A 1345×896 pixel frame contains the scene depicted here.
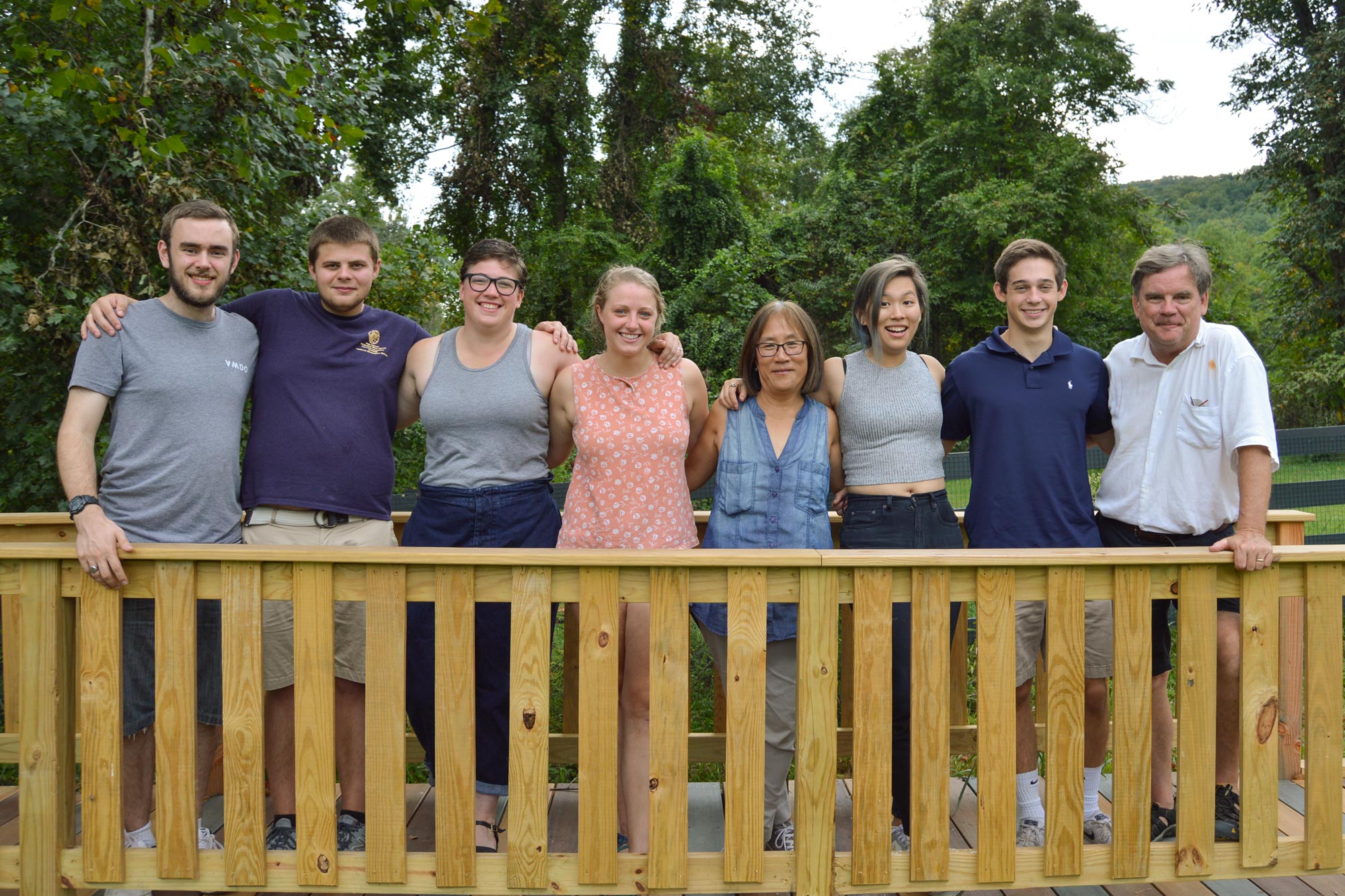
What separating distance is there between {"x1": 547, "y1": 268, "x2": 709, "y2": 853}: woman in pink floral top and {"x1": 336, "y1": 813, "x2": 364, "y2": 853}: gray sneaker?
0.75 metres

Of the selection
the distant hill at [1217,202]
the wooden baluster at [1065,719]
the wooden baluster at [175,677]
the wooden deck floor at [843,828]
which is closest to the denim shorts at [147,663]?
the wooden baluster at [175,677]

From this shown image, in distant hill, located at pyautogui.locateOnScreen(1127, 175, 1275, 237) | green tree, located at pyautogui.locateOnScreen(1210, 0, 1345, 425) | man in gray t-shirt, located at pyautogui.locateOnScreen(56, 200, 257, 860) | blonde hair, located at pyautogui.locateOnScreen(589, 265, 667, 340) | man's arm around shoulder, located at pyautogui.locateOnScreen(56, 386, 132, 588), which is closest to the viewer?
man's arm around shoulder, located at pyautogui.locateOnScreen(56, 386, 132, 588)

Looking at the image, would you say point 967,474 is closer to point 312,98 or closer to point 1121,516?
point 1121,516

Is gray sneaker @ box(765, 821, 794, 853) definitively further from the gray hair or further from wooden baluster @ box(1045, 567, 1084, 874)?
the gray hair

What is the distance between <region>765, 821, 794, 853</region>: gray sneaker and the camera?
2.73 meters

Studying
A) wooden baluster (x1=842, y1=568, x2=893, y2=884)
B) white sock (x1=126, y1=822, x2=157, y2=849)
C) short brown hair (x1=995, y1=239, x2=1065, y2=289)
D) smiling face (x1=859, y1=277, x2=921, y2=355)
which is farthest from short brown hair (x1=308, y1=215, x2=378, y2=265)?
short brown hair (x1=995, y1=239, x2=1065, y2=289)

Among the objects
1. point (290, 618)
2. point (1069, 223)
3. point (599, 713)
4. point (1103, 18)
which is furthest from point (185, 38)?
point (1103, 18)

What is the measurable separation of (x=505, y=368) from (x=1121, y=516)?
189 centimetres

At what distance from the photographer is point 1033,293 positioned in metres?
2.92

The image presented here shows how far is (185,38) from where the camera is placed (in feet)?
14.6

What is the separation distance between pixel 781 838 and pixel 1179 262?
201cm

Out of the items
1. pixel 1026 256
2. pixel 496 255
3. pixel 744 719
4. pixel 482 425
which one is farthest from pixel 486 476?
pixel 1026 256

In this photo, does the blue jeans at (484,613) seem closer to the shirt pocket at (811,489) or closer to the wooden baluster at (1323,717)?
the shirt pocket at (811,489)

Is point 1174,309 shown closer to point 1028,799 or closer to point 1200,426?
point 1200,426
